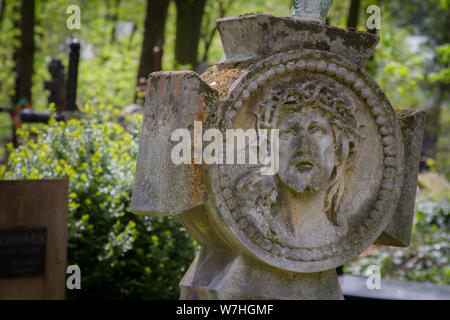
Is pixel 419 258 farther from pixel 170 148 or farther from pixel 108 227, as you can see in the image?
pixel 170 148

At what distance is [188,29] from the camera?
15.3 meters

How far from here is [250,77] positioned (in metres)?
4.16

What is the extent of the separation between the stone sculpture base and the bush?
2.40 m

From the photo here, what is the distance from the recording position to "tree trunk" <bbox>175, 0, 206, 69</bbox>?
49.7 feet

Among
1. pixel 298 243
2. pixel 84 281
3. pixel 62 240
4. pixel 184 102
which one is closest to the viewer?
pixel 184 102

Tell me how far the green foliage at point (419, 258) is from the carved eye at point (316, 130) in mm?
5890

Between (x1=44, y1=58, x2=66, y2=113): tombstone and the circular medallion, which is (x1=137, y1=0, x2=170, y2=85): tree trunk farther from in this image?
the circular medallion

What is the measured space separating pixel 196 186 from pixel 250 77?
0.75m

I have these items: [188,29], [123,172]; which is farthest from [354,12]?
[123,172]

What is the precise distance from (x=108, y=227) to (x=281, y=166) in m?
3.17

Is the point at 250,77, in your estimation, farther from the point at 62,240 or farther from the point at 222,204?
the point at 62,240

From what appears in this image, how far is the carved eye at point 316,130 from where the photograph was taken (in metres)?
4.43
